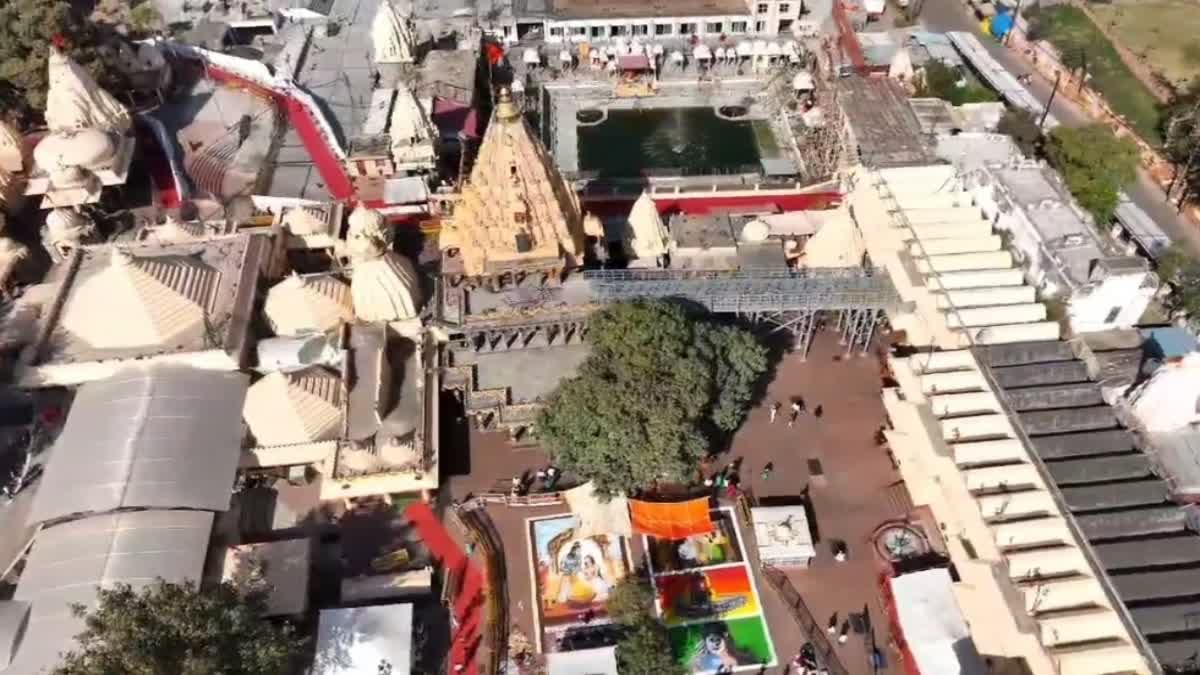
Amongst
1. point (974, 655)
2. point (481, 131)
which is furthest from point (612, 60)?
point (974, 655)

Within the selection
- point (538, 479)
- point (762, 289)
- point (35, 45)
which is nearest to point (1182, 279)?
point (762, 289)

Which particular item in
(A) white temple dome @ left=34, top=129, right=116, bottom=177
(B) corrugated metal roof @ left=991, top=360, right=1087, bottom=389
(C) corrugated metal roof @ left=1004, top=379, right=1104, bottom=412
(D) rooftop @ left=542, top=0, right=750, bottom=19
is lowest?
(C) corrugated metal roof @ left=1004, top=379, right=1104, bottom=412

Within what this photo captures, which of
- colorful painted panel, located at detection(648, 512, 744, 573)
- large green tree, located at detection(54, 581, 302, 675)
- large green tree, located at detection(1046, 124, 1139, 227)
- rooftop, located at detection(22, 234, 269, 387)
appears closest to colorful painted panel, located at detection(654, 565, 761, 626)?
colorful painted panel, located at detection(648, 512, 744, 573)

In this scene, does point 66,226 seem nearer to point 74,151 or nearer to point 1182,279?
point 74,151

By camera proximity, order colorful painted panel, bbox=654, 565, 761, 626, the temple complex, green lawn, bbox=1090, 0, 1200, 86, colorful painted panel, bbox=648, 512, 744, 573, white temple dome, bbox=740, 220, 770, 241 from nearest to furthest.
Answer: colorful painted panel, bbox=654, 565, 761, 626, colorful painted panel, bbox=648, 512, 744, 573, the temple complex, white temple dome, bbox=740, 220, 770, 241, green lawn, bbox=1090, 0, 1200, 86

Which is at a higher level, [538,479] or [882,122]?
[882,122]

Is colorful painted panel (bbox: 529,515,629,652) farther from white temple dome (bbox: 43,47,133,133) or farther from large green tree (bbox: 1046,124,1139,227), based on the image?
white temple dome (bbox: 43,47,133,133)

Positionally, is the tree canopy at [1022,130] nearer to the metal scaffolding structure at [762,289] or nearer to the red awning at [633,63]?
the metal scaffolding structure at [762,289]
